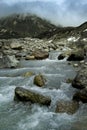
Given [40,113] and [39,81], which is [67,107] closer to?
[40,113]

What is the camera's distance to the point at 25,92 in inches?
716

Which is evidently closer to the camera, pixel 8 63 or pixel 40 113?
pixel 40 113

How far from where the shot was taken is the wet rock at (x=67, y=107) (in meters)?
16.8

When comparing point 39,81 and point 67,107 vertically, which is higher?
point 39,81

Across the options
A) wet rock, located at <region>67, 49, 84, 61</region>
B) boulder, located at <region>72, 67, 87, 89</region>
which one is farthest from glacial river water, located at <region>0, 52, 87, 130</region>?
wet rock, located at <region>67, 49, 84, 61</region>

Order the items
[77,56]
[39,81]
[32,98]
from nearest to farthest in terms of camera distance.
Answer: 1. [32,98]
2. [39,81]
3. [77,56]

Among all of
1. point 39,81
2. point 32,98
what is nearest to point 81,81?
point 39,81

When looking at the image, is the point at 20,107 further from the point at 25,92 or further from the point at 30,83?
the point at 30,83

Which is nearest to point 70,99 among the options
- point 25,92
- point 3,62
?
point 25,92

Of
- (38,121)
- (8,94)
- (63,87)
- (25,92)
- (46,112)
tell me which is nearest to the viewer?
(38,121)

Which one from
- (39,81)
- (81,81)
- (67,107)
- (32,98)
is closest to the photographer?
(67,107)

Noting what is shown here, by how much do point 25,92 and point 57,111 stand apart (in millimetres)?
2487

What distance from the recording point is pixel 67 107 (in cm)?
1709

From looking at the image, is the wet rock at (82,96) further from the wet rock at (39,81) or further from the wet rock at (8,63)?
the wet rock at (8,63)
